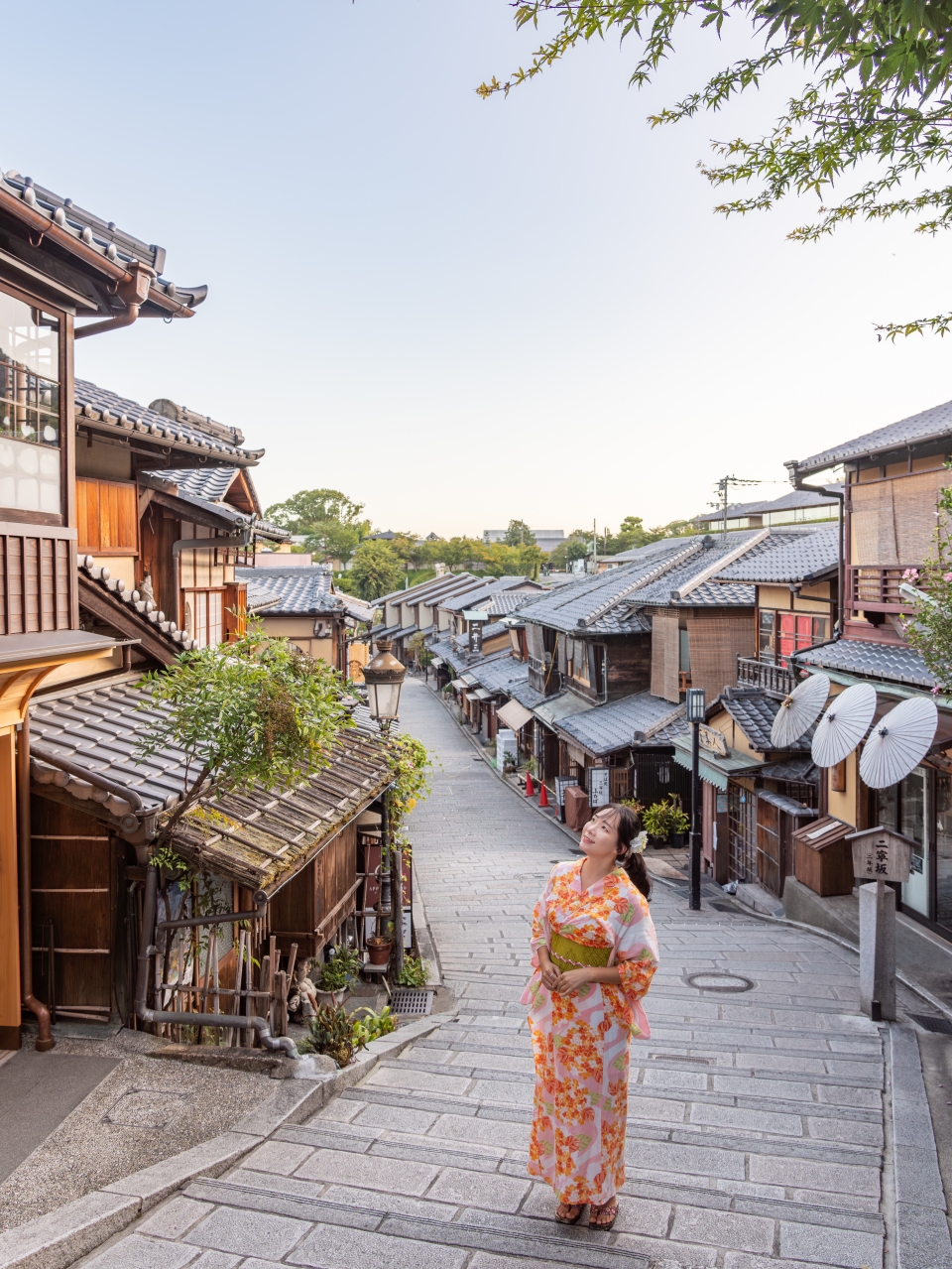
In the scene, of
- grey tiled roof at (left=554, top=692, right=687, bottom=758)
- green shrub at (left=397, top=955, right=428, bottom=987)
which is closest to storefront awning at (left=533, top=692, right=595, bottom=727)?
grey tiled roof at (left=554, top=692, right=687, bottom=758)

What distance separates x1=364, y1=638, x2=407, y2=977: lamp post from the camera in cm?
1216

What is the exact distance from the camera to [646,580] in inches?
1180

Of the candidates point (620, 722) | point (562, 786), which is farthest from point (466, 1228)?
point (562, 786)

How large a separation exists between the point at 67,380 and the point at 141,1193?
5.94 meters

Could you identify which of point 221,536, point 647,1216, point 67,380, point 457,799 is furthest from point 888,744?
point 457,799

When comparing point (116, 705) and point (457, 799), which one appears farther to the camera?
point (457, 799)

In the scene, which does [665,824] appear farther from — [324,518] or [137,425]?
[324,518]

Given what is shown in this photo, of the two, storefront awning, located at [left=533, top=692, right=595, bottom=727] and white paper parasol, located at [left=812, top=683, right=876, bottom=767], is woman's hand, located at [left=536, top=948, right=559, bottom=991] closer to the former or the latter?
white paper parasol, located at [left=812, top=683, right=876, bottom=767]

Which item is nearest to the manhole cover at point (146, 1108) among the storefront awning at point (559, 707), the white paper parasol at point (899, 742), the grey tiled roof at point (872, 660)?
the white paper parasol at point (899, 742)

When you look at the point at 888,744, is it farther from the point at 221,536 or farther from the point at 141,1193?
the point at 221,536

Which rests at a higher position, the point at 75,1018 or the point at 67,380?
the point at 67,380

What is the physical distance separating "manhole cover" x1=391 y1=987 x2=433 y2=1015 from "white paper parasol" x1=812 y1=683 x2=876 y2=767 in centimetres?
627

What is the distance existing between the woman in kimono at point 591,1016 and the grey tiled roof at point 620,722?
1856cm

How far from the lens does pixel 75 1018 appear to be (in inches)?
266
